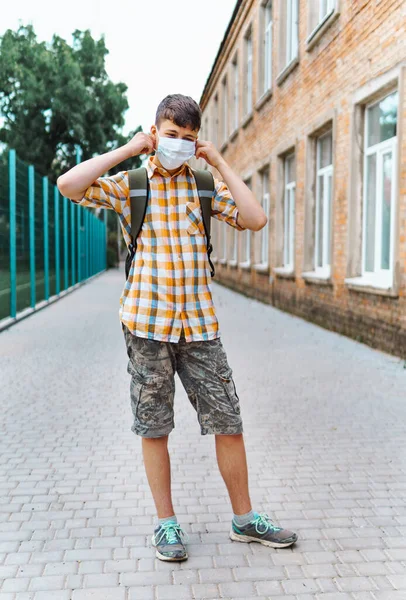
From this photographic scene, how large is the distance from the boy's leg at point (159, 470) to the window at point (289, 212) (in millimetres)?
12878

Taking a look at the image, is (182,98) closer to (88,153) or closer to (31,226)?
(31,226)

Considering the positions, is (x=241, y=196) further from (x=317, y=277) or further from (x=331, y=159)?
(x=331, y=159)

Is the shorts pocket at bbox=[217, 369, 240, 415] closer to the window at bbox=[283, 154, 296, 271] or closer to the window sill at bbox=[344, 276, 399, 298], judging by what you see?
the window sill at bbox=[344, 276, 399, 298]

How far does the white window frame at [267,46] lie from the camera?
18.5 meters

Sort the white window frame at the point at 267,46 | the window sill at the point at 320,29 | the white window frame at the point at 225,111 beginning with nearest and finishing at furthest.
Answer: the window sill at the point at 320,29, the white window frame at the point at 267,46, the white window frame at the point at 225,111

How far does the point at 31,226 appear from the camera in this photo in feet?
48.1

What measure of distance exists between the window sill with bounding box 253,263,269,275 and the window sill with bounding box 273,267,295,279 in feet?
4.06

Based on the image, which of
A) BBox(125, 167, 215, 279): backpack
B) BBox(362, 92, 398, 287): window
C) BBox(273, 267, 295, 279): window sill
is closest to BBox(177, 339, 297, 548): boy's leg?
BBox(125, 167, 215, 279): backpack

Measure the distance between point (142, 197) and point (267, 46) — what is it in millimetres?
16858

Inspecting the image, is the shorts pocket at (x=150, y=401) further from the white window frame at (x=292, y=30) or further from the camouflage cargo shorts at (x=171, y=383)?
the white window frame at (x=292, y=30)

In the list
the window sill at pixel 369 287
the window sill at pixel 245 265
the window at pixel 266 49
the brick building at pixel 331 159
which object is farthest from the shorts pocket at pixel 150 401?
the window sill at pixel 245 265

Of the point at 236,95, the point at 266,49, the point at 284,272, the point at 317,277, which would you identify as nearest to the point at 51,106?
the point at 236,95

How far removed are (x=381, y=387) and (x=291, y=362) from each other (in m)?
1.69

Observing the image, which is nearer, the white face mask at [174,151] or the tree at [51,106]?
the white face mask at [174,151]
